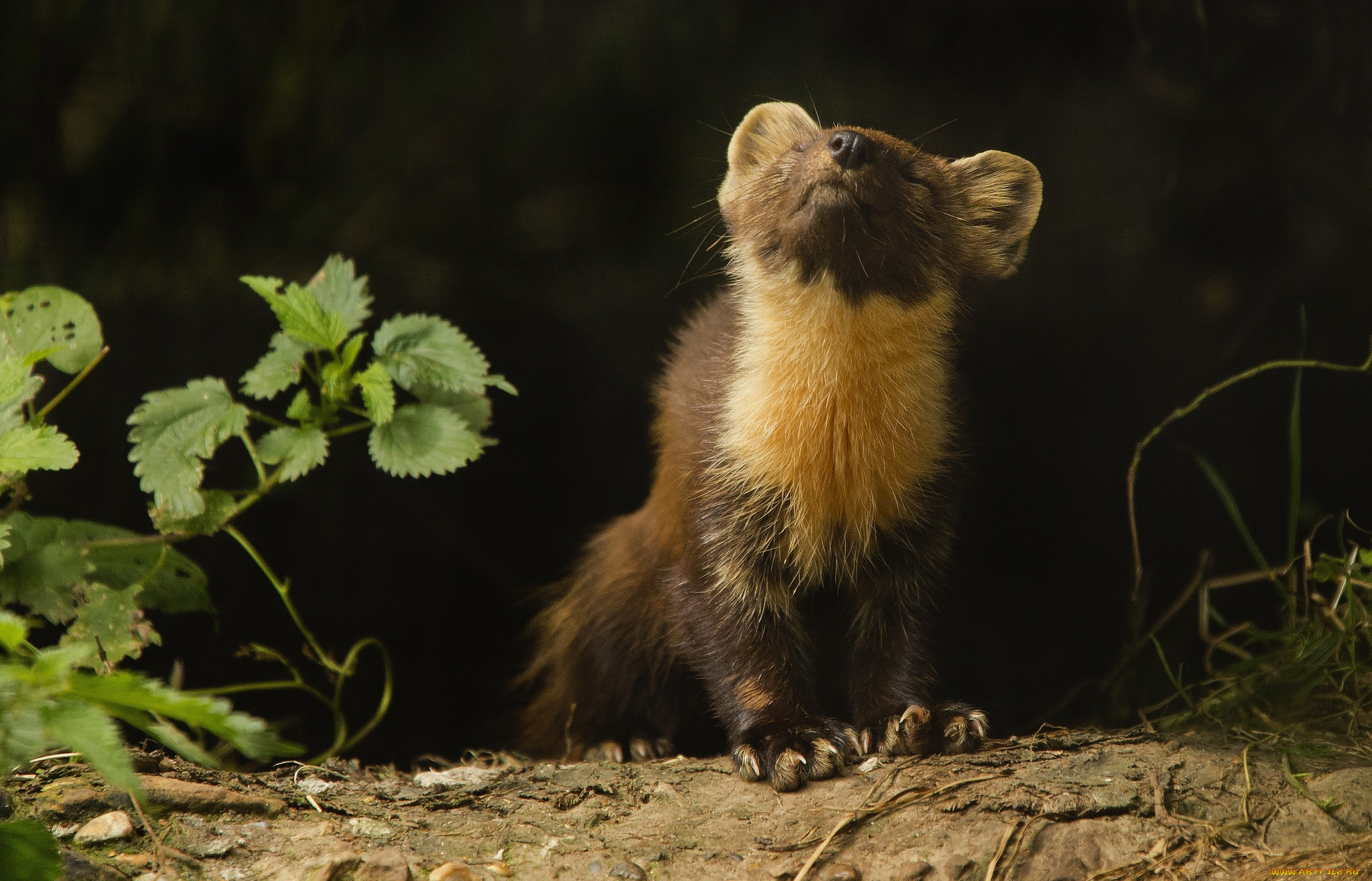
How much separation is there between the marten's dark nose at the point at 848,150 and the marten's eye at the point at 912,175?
0.24 metres

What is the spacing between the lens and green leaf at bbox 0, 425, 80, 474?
3.03m

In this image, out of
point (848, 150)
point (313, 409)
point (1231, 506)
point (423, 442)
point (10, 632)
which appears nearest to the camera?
point (10, 632)

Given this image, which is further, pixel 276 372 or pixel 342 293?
pixel 342 293

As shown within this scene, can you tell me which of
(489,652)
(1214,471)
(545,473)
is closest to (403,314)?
(545,473)

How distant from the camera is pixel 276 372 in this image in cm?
371

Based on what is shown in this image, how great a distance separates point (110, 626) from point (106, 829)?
916 millimetres

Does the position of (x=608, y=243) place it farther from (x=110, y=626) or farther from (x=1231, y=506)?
(x=1231, y=506)

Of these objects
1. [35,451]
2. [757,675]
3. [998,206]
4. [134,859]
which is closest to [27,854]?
[134,859]

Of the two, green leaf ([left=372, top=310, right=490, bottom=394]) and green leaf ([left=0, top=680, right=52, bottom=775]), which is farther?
green leaf ([left=372, top=310, right=490, bottom=394])

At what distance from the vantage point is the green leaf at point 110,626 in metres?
3.45

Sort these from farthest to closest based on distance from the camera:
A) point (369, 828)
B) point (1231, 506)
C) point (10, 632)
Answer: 1. point (1231, 506)
2. point (369, 828)
3. point (10, 632)

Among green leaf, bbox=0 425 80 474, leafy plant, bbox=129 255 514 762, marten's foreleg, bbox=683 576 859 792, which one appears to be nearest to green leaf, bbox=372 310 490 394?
leafy plant, bbox=129 255 514 762

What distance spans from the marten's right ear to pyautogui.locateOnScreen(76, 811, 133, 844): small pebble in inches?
111

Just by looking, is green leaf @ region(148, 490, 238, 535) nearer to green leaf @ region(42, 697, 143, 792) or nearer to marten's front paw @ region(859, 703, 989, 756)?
green leaf @ region(42, 697, 143, 792)
